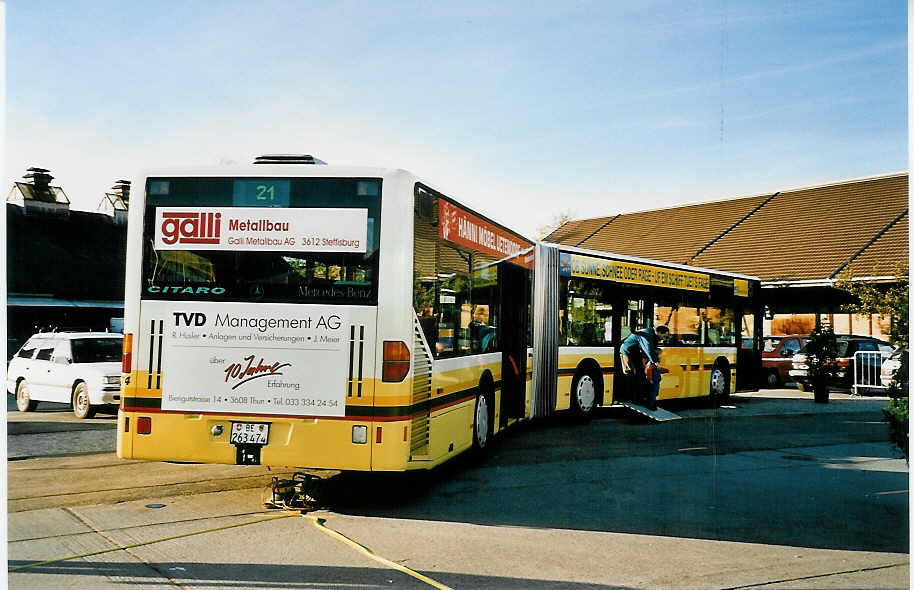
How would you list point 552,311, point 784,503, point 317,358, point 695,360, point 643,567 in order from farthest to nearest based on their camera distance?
point 695,360
point 552,311
point 784,503
point 317,358
point 643,567

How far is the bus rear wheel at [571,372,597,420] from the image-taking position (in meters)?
14.1

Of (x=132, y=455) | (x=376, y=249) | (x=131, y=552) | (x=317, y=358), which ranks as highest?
(x=376, y=249)

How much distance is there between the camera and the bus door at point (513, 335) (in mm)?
11211

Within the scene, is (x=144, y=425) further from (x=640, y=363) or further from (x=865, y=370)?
(x=865, y=370)

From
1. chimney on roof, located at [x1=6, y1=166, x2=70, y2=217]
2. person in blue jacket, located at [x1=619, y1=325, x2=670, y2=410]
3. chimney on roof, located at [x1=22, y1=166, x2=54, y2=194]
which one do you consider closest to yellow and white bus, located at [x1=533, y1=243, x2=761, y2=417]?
person in blue jacket, located at [x1=619, y1=325, x2=670, y2=410]

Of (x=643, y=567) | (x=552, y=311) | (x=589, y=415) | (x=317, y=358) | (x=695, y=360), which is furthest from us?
(x=695, y=360)

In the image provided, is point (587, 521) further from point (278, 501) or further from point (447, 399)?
point (278, 501)

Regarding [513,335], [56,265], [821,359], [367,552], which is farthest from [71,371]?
[821,359]

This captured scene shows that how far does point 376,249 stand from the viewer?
7.20 m

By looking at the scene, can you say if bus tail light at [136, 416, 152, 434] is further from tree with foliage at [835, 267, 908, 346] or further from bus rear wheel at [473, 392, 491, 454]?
tree with foliage at [835, 267, 908, 346]

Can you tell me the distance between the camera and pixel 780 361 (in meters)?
26.2

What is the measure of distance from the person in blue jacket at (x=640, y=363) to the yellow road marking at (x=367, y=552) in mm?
9075

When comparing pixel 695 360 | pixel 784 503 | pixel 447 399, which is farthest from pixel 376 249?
pixel 695 360

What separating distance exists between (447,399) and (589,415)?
6.58 meters
